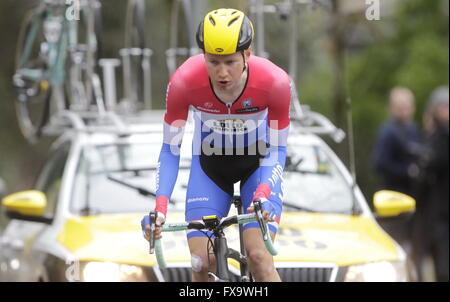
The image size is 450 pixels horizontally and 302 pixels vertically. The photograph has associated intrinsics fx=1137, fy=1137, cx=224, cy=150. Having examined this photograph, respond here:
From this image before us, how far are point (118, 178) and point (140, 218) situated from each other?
351mm

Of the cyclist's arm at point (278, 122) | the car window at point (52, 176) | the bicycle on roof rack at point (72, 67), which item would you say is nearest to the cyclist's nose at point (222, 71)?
the cyclist's arm at point (278, 122)

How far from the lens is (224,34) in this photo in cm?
517

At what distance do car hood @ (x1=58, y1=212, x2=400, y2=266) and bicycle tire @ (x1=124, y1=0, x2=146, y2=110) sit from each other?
211cm

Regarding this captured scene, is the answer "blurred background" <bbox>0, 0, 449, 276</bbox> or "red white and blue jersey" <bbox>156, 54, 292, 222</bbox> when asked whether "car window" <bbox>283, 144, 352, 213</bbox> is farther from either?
"blurred background" <bbox>0, 0, 449, 276</bbox>

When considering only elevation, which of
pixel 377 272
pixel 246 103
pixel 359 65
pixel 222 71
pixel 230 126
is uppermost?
pixel 222 71

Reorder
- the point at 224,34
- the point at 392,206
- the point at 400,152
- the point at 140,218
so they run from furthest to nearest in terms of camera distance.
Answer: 1. the point at 400,152
2. the point at 392,206
3. the point at 140,218
4. the point at 224,34

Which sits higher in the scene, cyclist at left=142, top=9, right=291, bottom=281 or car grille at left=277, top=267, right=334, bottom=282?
cyclist at left=142, top=9, right=291, bottom=281

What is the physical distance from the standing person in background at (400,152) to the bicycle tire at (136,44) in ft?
11.5

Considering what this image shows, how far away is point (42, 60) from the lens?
31.6ft

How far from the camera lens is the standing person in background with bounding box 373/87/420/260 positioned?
39.8ft

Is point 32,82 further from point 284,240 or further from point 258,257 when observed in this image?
point 258,257

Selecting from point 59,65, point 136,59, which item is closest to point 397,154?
point 136,59

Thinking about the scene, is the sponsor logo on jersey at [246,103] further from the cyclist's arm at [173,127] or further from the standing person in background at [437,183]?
the standing person in background at [437,183]

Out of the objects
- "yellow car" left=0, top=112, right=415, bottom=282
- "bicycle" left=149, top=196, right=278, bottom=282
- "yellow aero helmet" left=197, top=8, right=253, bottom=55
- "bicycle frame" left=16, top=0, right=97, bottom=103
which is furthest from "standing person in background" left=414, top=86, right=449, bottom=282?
"yellow aero helmet" left=197, top=8, right=253, bottom=55
